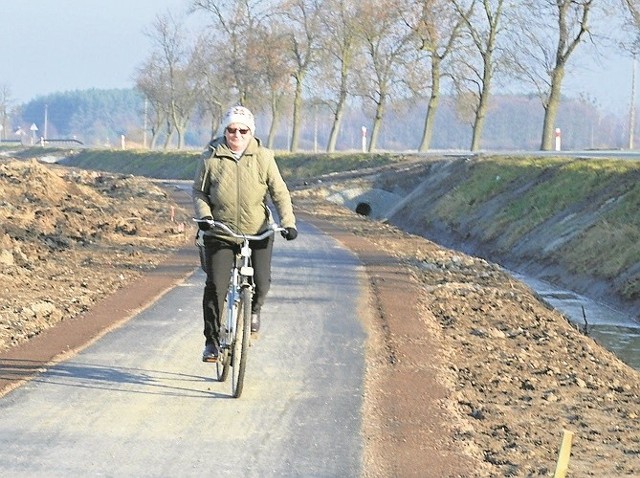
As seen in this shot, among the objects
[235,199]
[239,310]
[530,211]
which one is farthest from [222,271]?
[530,211]

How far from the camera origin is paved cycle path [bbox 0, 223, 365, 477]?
24.9ft

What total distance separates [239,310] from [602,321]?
35.7 feet

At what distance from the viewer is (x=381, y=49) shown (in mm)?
68062

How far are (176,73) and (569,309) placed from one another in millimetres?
95245

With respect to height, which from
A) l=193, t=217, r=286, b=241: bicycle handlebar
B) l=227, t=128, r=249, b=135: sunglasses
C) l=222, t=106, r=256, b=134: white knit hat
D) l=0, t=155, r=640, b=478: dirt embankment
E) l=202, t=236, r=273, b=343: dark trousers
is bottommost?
l=0, t=155, r=640, b=478: dirt embankment

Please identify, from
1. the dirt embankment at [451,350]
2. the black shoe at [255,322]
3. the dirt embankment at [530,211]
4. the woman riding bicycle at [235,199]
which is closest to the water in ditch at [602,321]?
the dirt embankment at [530,211]

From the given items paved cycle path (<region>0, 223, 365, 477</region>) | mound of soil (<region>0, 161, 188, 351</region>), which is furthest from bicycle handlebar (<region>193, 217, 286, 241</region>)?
mound of soil (<region>0, 161, 188, 351</region>)

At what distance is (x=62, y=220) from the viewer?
1083 inches

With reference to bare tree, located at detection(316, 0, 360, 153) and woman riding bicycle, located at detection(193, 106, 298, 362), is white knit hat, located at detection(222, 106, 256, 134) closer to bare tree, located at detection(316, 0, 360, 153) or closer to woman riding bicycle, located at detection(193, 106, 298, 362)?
woman riding bicycle, located at detection(193, 106, 298, 362)

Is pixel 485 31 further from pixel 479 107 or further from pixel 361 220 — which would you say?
pixel 361 220

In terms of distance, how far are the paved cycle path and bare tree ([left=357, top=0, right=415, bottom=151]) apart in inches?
1971

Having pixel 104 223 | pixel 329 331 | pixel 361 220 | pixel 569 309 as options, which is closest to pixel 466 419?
pixel 329 331

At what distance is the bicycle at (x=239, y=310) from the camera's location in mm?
9524

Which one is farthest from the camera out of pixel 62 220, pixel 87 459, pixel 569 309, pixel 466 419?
pixel 62 220
